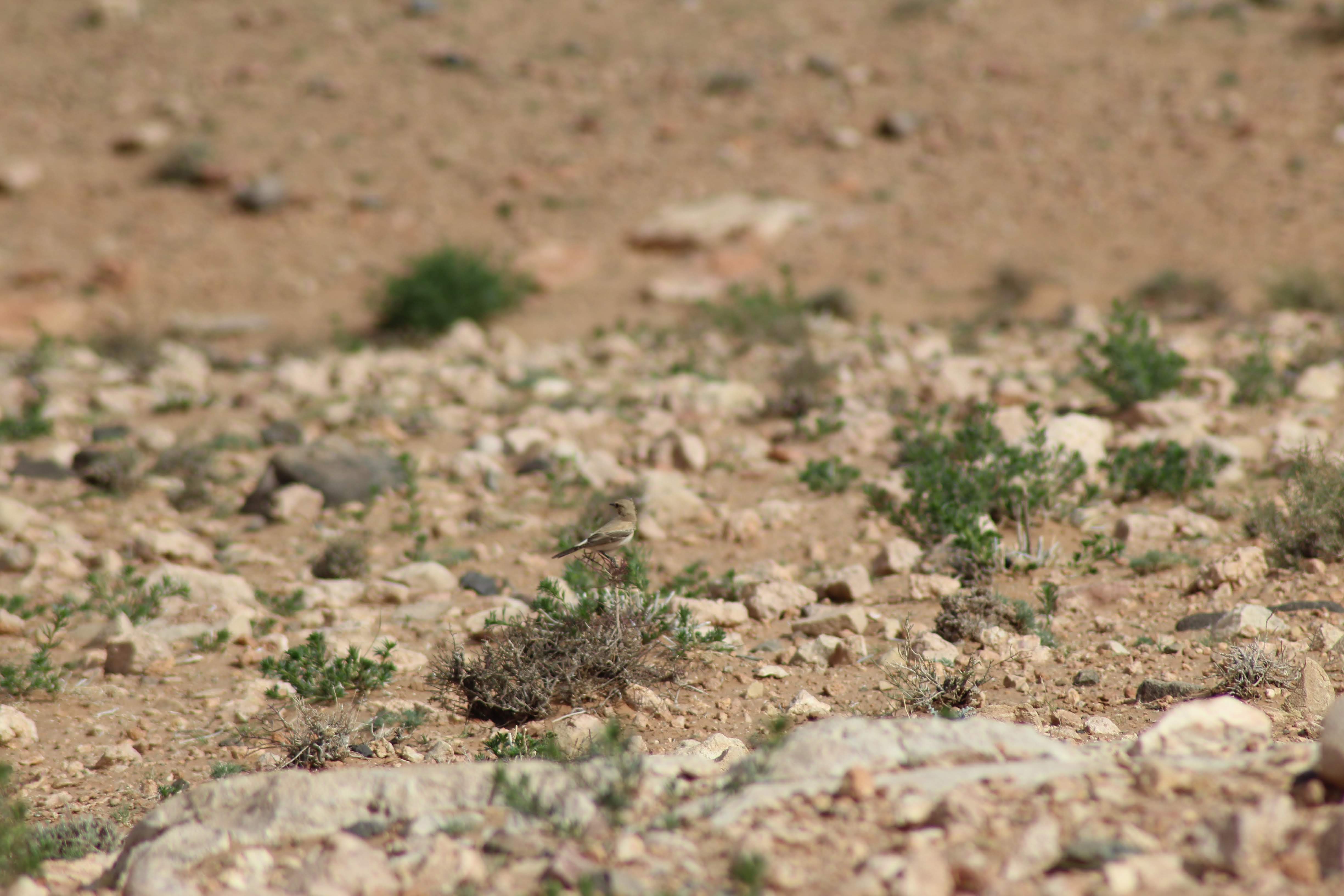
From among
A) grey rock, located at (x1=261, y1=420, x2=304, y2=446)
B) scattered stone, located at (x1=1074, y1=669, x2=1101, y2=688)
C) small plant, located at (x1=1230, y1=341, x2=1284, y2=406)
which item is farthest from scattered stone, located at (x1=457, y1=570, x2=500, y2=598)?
small plant, located at (x1=1230, y1=341, x2=1284, y2=406)

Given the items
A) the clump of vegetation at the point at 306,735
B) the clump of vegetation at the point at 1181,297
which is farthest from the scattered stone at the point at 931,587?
the clump of vegetation at the point at 1181,297

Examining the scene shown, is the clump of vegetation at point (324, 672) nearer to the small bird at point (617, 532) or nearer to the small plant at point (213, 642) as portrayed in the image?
the small plant at point (213, 642)

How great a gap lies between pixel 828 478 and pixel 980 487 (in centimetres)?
96

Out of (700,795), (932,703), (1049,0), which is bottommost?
(932,703)

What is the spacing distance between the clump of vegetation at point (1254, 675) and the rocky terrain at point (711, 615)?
0.02 m

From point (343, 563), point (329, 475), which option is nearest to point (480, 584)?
point (343, 563)

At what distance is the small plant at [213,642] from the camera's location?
4094mm

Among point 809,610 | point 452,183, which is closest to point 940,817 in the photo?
point 809,610

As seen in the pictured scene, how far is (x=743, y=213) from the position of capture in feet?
41.8

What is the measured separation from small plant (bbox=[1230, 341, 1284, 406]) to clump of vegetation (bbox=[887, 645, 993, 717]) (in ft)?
12.9

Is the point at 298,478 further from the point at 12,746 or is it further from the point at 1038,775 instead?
the point at 1038,775

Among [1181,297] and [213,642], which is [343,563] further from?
[1181,297]

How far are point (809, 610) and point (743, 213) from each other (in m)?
9.14

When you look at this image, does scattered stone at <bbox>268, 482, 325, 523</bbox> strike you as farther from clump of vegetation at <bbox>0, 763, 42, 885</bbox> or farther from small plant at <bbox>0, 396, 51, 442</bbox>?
clump of vegetation at <bbox>0, 763, 42, 885</bbox>
